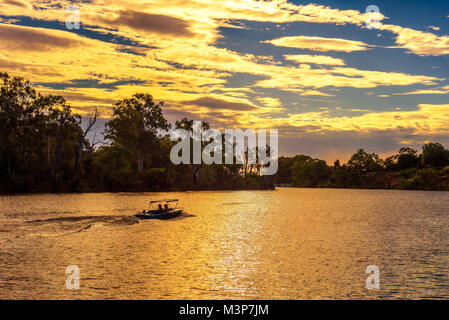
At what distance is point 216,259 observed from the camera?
104 feet

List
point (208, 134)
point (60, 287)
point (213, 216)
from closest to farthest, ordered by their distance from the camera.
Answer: point (60, 287) < point (213, 216) < point (208, 134)

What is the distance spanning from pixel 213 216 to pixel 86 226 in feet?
73.4

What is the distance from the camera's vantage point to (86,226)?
4941cm

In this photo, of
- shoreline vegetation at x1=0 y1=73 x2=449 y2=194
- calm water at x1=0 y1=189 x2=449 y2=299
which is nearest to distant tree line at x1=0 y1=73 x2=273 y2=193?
shoreline vegetation at x1=0 y1=73 x2=449 y2=194

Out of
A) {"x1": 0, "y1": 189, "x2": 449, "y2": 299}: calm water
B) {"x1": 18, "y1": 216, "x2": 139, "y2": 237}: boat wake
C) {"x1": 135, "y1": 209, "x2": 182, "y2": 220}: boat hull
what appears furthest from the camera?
{"x1": 135, "y1": 209, "x2": 182, "y2": 220}: boat hull

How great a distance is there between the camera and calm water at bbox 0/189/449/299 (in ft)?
73.6

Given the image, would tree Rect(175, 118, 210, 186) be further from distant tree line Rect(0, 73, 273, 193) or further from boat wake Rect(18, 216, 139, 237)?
boat wake Rect(18, 216, 139, 237)

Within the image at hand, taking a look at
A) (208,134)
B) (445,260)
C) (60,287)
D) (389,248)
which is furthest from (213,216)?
(208,134)

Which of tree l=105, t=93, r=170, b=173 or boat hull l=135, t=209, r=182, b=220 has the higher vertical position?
tree l=105, t=93, r=170, b=173

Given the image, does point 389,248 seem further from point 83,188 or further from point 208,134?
→ point 208,134

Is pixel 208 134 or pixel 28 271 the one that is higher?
pixel 208 134

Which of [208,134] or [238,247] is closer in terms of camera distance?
[238,247]
